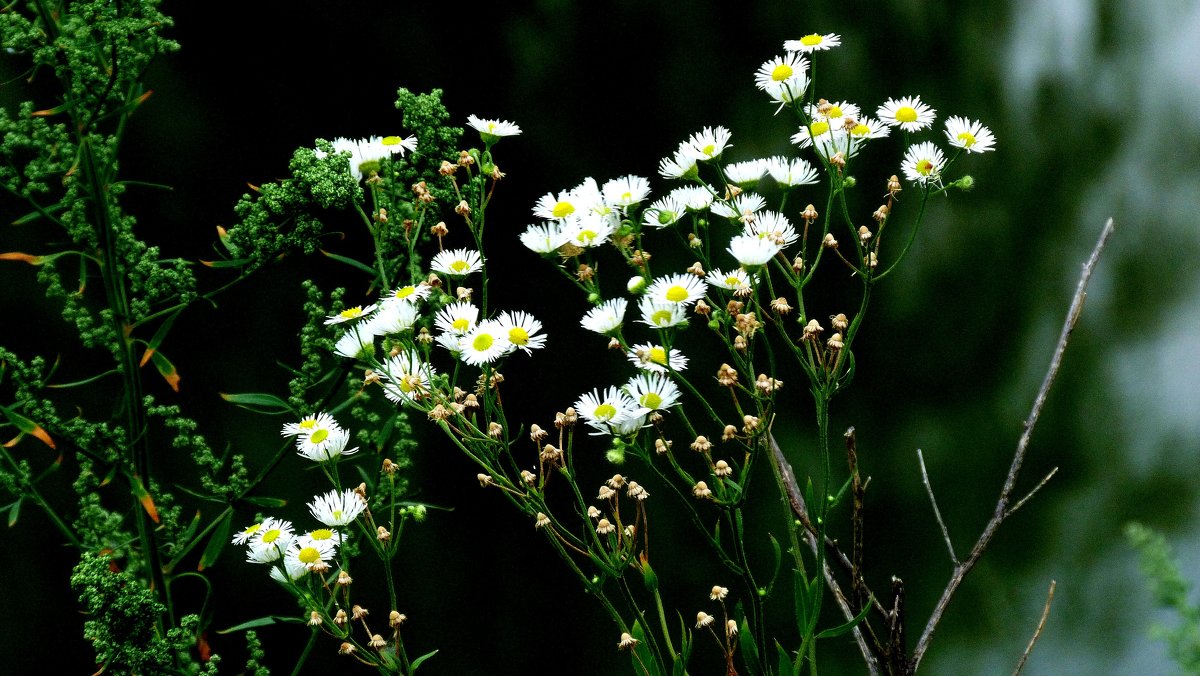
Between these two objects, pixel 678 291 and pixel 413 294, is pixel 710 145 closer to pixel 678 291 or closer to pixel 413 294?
pixel 678 291

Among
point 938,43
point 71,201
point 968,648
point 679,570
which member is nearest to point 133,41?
point 71,201

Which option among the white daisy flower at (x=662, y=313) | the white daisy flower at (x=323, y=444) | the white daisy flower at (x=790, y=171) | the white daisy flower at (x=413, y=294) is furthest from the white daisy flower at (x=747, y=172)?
the white daisy flower at (x=323, y=444)

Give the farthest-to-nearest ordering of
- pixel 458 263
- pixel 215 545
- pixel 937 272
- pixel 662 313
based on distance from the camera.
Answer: pixel 937 272
pixel 215 545
pixel 458 263
pixel 662 313

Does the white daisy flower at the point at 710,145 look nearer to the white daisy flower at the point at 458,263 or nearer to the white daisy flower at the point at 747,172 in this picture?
the white daisy flower at the point at 747,172

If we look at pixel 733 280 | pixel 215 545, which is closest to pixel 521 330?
pixel 733 280

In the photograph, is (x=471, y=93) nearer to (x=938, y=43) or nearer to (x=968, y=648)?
(x=938, y=43)

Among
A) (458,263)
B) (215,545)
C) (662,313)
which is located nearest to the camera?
(662,313)

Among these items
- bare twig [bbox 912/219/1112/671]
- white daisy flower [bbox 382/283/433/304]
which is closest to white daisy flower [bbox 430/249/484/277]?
white daisy flower [bbox 382/283/433/304]
